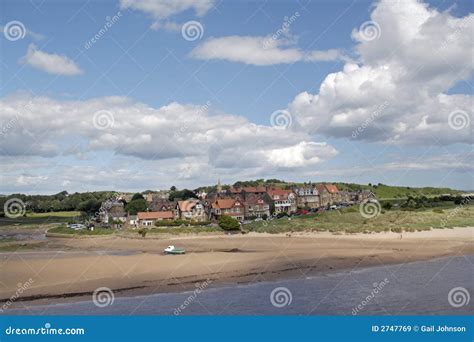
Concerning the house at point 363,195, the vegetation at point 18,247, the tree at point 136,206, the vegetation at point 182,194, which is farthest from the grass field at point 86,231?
the house at point 363,195

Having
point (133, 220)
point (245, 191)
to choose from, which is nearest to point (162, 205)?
point (133, 220)

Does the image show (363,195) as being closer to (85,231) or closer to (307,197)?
(307,197)

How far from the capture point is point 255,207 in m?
64.4

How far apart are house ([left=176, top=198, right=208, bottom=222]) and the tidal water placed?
34205 millimetres

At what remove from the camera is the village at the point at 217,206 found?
54.9 metres

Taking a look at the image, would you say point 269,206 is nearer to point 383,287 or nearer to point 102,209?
point 102,209

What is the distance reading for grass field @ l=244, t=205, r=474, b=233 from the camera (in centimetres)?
4322

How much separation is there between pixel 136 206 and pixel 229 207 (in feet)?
38.0

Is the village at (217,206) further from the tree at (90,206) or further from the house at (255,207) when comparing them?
the tree at (90,206)

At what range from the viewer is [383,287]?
64.2 feet

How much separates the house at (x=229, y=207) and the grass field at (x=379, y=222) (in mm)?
6593

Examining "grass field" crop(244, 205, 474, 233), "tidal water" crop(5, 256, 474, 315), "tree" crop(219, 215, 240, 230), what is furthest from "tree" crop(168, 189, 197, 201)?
Result: "tidal water" crop(5, 256, 474, 315)

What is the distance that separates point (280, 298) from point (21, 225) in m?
65.7

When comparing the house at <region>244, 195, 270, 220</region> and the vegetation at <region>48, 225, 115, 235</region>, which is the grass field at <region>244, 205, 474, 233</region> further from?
the vegetation at <region>48, 225, 115, 235</region>
